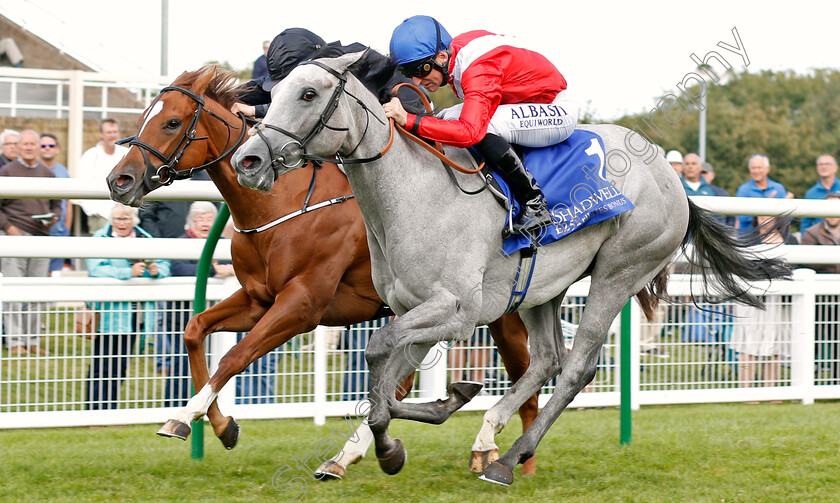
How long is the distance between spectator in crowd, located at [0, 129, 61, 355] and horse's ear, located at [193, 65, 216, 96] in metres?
1.63

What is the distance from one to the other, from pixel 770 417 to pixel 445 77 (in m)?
3.35

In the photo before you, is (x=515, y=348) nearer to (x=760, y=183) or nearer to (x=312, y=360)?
(x=312, y=360)

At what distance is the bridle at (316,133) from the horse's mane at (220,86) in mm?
1184

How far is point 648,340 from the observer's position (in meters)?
6.49

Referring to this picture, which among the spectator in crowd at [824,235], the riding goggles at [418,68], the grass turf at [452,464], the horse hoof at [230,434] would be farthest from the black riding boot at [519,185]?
the spectator in crowd at [824,235]

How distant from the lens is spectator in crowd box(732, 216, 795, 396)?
6418 mm

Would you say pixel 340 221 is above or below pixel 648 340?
above

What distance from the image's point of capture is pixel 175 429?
3830mm

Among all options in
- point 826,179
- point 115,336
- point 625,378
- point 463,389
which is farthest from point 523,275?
point 826,179

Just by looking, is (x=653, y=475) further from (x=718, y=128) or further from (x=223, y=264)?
(x=718, y=128)

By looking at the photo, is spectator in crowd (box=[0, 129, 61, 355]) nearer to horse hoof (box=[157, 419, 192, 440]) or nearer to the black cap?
horse hoof (box=[157, 419, 192, 440])

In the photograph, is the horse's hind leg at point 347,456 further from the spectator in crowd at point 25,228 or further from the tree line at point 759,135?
the tree line at point 759,135

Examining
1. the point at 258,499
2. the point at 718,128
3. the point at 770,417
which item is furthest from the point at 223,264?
the point at 718,128

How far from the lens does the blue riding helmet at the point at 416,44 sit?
3635mm
